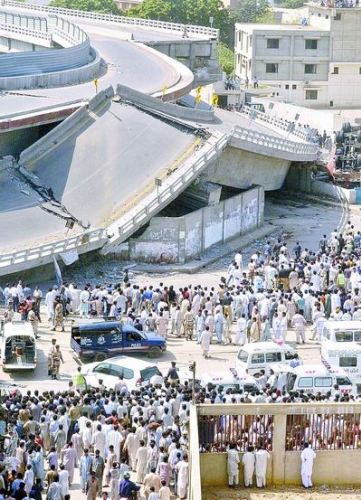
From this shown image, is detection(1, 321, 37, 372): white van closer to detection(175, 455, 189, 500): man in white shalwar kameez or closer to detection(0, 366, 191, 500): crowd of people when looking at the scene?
detection(0, 366, 191, 500): crowd of people

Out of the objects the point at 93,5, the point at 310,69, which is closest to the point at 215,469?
the point at 310,69

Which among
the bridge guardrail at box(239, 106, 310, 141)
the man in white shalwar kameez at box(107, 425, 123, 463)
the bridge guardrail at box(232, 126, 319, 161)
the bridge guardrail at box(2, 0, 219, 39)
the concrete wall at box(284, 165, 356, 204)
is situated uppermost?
the bridge guardrail at box(2, 0, 219, 39)

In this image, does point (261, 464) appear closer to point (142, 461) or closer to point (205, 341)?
point (142, 461)

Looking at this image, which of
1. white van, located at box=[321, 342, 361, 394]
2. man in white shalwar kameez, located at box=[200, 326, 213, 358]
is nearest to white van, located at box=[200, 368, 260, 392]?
white van, located at box=[321, 342, 361, 394]

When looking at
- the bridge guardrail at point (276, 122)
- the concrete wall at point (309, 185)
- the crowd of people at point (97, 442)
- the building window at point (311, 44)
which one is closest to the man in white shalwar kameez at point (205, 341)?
the crowd of people at point (97, 442)

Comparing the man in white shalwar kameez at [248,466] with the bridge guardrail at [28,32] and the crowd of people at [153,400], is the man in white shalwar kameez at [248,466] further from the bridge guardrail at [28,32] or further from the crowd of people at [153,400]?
the bridge guardrail at [28,32]

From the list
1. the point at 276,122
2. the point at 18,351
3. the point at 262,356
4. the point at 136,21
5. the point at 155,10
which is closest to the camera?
the point at 262,356

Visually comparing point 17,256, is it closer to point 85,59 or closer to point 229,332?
point 229,332
